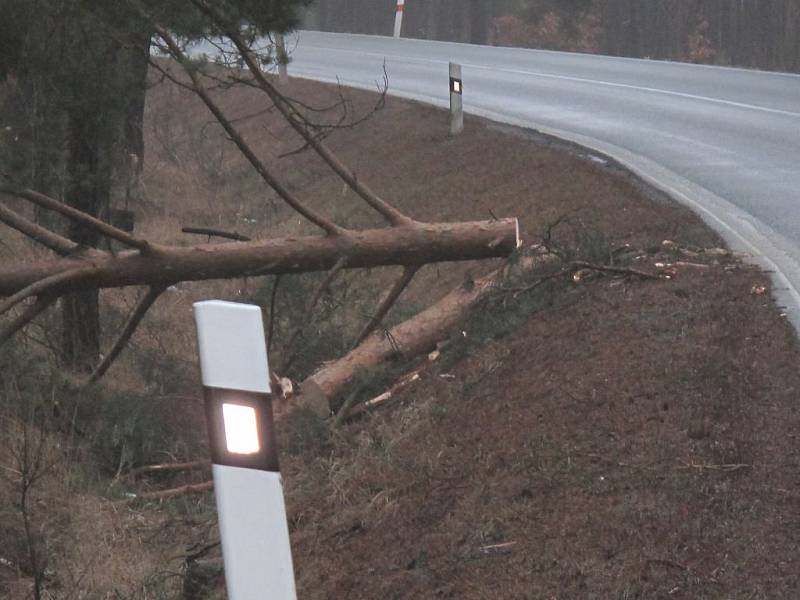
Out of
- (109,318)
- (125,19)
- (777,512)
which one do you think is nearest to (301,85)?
(109,318)

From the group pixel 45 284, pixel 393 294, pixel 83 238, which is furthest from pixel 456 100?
pixel 45 284

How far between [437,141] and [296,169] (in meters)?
3.63

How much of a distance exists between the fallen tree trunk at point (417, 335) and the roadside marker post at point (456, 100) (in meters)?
7.39

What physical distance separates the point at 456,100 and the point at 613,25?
68.1ft

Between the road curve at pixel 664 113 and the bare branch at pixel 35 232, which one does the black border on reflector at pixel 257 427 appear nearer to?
the road curve at pixel 664 113

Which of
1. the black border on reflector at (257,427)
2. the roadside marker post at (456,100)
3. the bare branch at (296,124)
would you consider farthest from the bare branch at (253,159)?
the roadside marker post at (456,100)

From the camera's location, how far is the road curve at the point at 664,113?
9.90 metres

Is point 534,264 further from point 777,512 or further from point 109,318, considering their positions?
point 109,318

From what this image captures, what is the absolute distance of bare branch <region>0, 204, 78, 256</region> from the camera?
24.1 feet

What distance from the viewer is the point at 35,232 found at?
7516 millimetres

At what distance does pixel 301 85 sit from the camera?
23766 millimetres

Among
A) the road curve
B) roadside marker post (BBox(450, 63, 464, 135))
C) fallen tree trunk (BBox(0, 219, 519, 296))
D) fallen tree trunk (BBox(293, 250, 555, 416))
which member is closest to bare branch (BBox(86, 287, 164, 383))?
fallen tree trunk (BBox(0, 219, 519, 296))

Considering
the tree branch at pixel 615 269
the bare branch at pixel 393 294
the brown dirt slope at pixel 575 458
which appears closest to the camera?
the brown dirt slope at pixel 575 458

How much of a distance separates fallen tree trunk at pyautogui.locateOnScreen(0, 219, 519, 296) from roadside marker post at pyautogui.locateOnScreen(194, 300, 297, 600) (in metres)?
4.59
